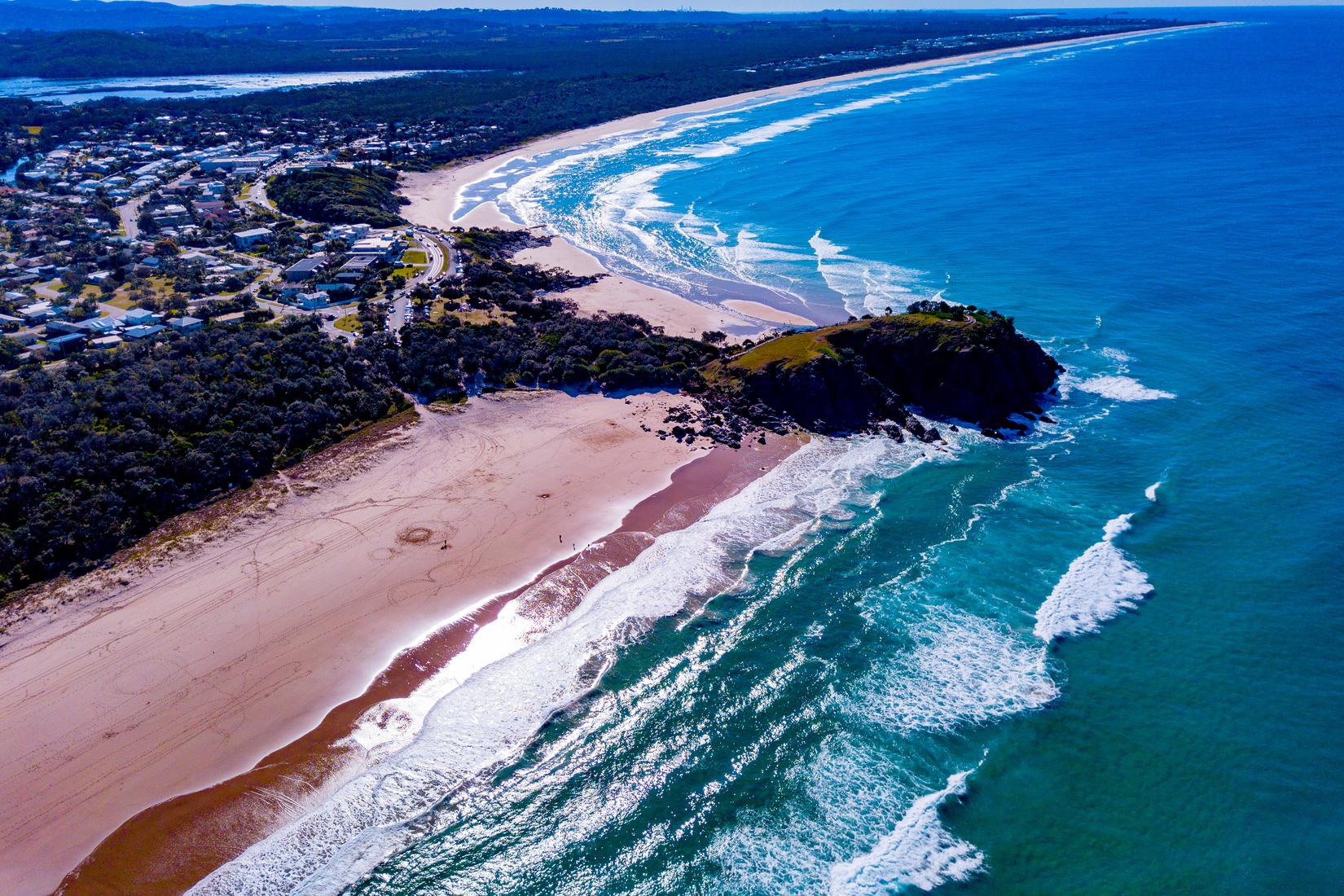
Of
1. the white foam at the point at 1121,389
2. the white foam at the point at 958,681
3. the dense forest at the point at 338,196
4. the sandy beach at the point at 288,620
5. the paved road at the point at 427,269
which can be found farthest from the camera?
the dense forest at the point at 338,196

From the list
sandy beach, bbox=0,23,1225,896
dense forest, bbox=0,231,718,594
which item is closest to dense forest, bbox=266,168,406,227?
dense forest, bbox=0,231,718,594

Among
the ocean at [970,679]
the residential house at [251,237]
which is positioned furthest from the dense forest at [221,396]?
the residential house at [251,237]

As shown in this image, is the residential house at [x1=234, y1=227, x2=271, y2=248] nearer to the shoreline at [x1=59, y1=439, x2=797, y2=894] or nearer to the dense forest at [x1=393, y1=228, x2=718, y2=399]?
the dense forest at [x1=393, y1=228, x2=718, y2=399]

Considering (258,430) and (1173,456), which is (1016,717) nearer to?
(1173,456)

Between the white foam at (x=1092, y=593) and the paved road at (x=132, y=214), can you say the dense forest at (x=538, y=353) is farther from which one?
the paved road at (x=132, y=214)

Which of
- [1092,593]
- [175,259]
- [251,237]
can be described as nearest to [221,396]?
[175,259]

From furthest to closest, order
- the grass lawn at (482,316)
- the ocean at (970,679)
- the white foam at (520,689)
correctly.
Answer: the grass lawn at (482,316), the ocean at (970,679), the white foam at (520,689)
